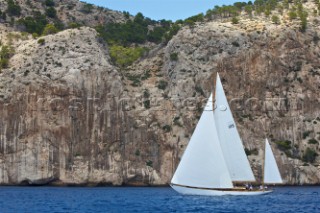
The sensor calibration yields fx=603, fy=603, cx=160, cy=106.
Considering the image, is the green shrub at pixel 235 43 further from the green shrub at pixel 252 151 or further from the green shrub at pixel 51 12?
the green shrub at pixel 51 12

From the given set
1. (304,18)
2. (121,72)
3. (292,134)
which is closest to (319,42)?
(304,18)

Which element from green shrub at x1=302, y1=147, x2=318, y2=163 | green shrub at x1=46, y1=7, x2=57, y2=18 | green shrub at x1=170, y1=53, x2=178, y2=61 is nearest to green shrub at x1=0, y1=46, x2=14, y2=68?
green shrub at x1=170, y1=53, x2=178, y2=61

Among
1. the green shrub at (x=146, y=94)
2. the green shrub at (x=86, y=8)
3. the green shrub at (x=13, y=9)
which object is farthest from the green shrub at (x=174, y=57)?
the green shrub at (x=86, y=8)

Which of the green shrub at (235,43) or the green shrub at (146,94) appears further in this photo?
the green shrub at (235,43)

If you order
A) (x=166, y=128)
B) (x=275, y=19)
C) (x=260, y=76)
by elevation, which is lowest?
(x=166, y=128)

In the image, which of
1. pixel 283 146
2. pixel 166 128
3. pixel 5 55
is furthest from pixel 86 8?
pixel 283 146

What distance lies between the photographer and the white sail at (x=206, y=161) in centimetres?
5866

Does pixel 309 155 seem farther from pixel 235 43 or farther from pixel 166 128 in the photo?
pixel 235 43

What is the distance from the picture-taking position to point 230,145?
60.2 m

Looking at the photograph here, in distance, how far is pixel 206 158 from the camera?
192ft

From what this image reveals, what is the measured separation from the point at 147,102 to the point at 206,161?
5054 centimetres

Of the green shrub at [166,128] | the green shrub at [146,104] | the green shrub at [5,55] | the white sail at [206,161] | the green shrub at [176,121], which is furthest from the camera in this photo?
the green shrub at [146,104]

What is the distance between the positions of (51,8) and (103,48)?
122 ft

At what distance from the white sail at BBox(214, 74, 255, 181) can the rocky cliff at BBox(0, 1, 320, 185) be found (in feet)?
130
